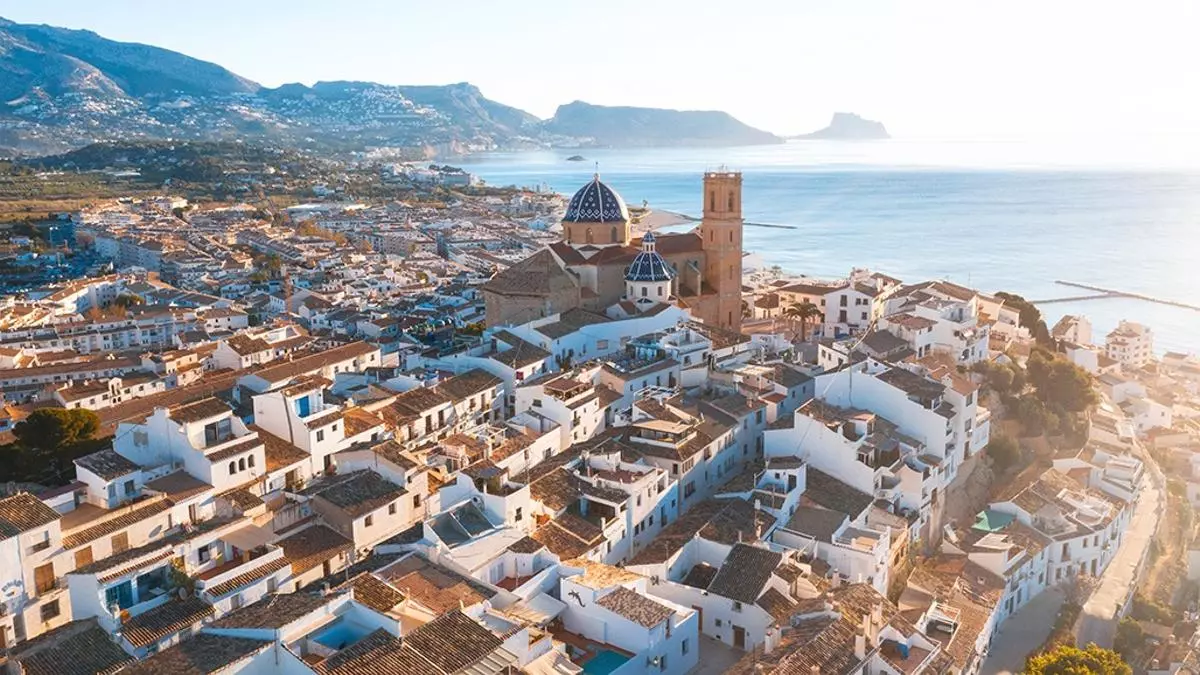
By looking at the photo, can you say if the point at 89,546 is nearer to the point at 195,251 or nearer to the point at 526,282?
the point at 526,282

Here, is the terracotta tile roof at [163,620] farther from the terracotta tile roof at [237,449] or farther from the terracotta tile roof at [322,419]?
the terracotta tile roof at [322,419]

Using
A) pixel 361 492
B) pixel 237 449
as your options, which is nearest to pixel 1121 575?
pixel 361 492

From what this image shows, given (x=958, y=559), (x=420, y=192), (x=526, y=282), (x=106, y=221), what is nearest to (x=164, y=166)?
(x=420, y=192)

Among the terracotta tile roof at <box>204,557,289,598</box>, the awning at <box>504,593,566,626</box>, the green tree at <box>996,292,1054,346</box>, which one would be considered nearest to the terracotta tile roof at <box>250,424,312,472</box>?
the terracotta tile roof at <box>204,557,289,598</box>

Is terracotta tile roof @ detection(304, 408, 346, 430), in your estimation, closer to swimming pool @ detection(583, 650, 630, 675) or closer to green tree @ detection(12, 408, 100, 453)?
green tree @ detection(12, 408, 100, 453)

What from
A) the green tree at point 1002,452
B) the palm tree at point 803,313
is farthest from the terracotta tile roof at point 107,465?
the palm tree at point 803,313
